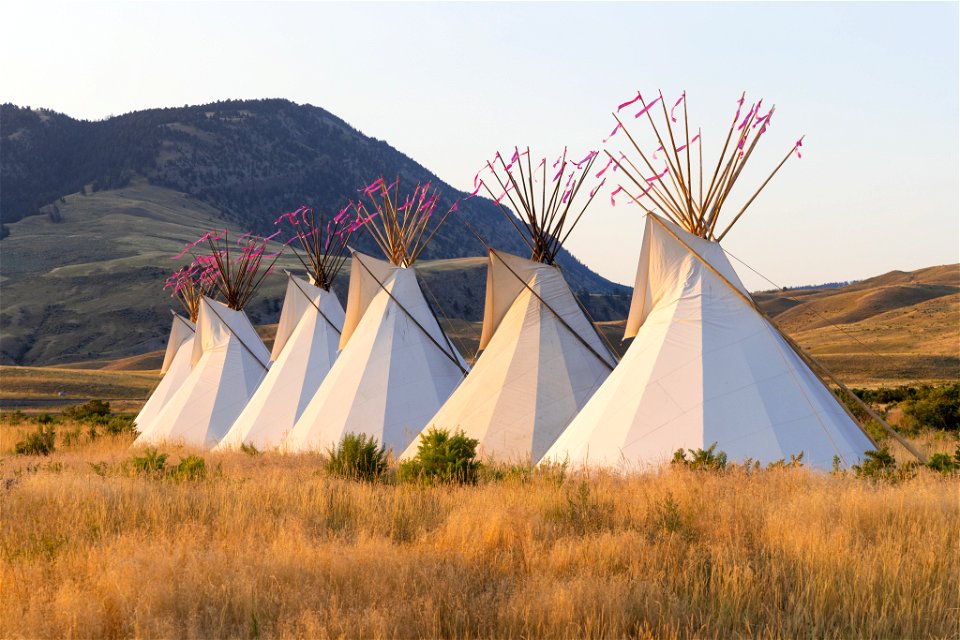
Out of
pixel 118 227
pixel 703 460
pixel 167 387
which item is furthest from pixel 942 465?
pixel 118 227

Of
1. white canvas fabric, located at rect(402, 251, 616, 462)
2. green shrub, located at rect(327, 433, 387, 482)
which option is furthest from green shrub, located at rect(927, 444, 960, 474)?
green shrub, located at rect(327, 433, 387, 482)

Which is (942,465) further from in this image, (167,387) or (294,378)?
(167,387)

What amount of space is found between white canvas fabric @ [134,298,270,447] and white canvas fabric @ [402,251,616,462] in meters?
10.3

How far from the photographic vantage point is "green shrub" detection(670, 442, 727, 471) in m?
9.91

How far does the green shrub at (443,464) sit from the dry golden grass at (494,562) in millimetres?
1674

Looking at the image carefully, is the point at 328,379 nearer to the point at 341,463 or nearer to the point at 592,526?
the point at 341,463

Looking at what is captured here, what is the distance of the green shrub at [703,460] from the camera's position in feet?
32.5

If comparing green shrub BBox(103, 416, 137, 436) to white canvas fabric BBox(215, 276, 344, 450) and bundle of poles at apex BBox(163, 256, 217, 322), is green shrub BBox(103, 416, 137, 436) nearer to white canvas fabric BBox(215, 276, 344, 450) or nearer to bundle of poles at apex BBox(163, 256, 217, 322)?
bundle of poles at apex BBox(163, 256, 217, 322)

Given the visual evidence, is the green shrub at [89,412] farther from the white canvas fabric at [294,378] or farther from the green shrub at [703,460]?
the green shrub at [703,460]

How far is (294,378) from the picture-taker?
21.7 m

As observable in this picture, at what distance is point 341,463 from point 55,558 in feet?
17.3

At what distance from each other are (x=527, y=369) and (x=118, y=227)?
135 metres

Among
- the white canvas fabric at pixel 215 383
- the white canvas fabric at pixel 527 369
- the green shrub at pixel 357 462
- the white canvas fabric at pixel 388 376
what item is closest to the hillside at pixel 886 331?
the white canvas fabric at pixel 527 369

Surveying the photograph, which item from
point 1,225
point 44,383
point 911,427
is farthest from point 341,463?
point 1,225
